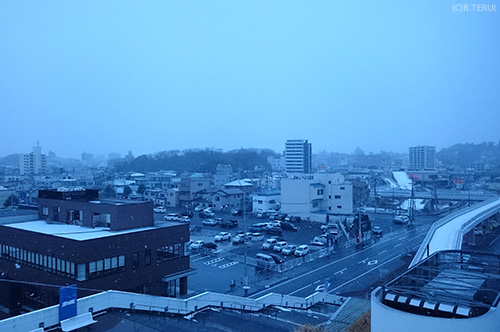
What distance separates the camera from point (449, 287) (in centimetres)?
299

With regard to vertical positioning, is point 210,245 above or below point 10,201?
below

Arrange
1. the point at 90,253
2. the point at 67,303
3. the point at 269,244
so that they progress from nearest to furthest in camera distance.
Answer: the point at 67,303 < the point at 90,253 < the point at 269,244

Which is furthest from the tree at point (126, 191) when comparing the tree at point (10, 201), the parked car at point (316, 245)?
the parked car at point (316, 245)

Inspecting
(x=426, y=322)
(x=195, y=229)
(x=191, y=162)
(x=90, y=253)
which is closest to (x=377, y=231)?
(x=195, y=229)

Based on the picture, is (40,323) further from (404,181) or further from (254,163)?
(254,163)

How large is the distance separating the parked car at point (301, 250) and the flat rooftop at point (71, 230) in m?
3.92

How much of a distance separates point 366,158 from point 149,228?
55.6 meters

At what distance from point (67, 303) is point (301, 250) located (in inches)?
276

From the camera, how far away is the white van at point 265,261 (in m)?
9.03

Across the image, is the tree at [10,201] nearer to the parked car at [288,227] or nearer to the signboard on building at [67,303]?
the parked car at [288,227]

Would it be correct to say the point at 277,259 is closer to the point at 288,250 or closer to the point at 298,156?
the point at 288,250

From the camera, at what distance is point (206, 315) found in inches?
190

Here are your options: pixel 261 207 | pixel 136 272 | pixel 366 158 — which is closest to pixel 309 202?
pixel 261 207

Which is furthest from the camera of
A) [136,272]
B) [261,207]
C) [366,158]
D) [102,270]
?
[366,158]
